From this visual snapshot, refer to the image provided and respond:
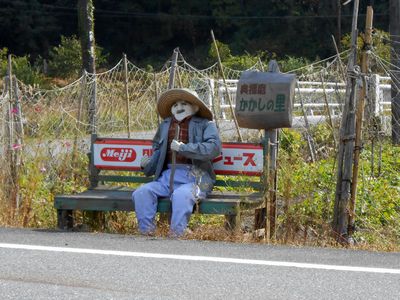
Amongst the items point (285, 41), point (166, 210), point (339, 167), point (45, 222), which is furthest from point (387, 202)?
point (285, 41)

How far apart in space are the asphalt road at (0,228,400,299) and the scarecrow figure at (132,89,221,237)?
2.17ft

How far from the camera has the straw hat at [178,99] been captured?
9.15m

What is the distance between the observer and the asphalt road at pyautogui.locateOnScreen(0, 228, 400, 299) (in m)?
6.23

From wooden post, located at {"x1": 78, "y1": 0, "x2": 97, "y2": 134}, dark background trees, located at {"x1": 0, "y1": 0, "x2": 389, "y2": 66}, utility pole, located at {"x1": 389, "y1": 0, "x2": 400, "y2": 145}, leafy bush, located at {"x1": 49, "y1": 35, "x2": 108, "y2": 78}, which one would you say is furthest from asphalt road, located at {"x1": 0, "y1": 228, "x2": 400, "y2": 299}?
dark background trees, located at {"x1": 0, "y1": 0, "x2": 389, "y2": 66}

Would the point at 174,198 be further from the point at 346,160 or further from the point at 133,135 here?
the point at 133,135

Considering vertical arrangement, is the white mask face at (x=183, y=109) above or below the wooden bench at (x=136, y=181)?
above

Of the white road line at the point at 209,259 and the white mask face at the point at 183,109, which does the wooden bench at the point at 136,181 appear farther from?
the white road line at the point at 209,259

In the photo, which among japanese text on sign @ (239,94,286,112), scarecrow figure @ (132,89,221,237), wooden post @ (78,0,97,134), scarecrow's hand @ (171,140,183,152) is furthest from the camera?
wooden post @ (78,0,97,134)

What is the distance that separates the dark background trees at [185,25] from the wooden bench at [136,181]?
45.2 metres

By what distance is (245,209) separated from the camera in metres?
8.90

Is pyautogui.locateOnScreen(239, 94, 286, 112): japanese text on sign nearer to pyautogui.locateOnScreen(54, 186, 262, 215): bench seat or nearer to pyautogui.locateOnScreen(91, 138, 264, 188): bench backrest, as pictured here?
pyautogui.locateOnScreen(91, 138, 264, 188): bench backrest

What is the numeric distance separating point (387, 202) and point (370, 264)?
3792mm

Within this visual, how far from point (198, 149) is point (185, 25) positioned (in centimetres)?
5316

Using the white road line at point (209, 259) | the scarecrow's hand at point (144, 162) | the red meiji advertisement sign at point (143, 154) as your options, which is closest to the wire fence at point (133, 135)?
the red meiji advertisement sign at point (143, 154)
